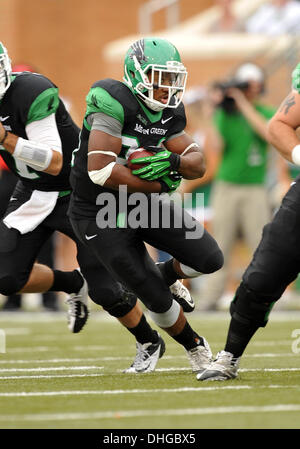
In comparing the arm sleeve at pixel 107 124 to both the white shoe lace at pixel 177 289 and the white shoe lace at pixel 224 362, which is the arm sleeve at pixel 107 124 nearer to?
the white shoe lace at pixel 177 289

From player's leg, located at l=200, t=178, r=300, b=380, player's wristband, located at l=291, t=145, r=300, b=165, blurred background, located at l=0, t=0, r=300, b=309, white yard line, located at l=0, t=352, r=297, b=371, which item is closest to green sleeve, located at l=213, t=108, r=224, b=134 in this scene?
blurred background, located at l=0, t=0, r=300, b=309

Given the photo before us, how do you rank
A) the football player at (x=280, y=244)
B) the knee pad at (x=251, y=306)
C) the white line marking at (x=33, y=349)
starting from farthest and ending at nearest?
the white line marking at (x=33, y=349)
the knee pad at (x=251, y=306)
the football player at (x=280, y=244)

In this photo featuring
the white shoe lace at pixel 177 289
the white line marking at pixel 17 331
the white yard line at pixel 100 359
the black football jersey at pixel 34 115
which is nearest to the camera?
the black football jersey at pixel 34 115

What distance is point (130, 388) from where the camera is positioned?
16.7 feet

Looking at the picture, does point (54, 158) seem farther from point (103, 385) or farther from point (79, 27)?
point (79, 27)

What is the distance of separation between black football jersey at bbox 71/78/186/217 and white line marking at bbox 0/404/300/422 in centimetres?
150

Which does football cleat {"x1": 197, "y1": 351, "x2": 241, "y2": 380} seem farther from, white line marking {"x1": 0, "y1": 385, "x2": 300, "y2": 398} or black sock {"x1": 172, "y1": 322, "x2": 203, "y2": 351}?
black sock {"x1": 172, "y1": 322, "x2": 203, "y2": 351}

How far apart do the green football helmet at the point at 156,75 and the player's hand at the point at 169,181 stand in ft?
1.07

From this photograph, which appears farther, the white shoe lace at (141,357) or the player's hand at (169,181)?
the white shoe lace at (141,357)

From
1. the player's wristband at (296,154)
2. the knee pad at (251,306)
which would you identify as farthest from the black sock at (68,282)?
the player's wristband at (296,154)

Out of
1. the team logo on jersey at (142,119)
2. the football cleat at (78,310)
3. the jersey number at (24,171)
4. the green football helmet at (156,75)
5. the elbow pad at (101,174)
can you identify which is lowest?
the football cleat at (78,310)

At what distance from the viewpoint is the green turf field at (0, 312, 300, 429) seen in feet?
13.8

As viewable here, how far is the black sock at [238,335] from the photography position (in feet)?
17.2

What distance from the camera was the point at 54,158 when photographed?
5.89 metres
